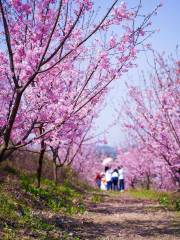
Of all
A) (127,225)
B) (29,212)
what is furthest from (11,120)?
(127,225)

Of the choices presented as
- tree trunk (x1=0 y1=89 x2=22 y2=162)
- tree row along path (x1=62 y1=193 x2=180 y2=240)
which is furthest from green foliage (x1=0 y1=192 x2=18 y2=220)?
tree trunk (x1=0 y1=89 x2=22 y2=162)

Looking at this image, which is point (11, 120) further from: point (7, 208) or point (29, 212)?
point (29, 212)

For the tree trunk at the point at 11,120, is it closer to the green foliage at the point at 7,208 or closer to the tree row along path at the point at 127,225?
the green foliage at the point at 7,208

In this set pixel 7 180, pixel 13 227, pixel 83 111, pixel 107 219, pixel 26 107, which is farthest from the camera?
pixel 7 180

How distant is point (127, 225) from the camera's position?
1008 centimetres

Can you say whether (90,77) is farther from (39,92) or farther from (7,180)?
(7,180)

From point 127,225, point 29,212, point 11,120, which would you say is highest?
point 11,120

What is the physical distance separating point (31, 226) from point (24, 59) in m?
3.17

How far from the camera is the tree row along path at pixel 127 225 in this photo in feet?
28.3

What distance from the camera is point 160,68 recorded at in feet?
46.5

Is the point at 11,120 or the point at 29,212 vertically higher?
the point at 11,120

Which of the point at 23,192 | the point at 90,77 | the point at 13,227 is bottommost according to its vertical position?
the point at 13,227

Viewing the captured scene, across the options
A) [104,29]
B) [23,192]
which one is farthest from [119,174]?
[104,29]

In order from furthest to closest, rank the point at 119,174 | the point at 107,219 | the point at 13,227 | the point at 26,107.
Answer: the point at 119,174 < the point at 107,219 < the point at 26,107 < the point at 13,227
